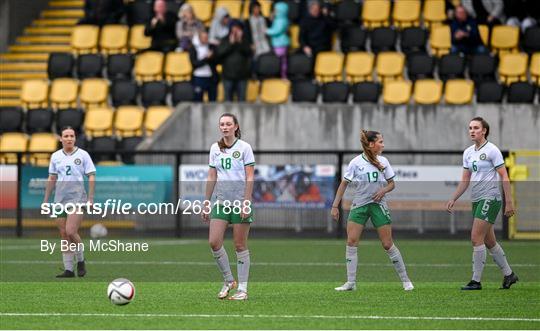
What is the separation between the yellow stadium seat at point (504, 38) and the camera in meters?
32.6

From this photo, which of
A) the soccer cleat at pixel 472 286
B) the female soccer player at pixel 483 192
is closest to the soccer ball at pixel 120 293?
the female soccer player at pixel 483 192

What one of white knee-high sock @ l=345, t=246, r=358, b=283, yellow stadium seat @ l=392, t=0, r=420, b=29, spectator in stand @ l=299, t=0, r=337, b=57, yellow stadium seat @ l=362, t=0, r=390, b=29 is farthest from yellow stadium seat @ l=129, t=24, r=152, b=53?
white knee-high sock @ l=345, t=246, r=358, b=283

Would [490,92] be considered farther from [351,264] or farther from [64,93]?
[351,264]

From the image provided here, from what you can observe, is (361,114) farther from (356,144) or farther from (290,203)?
(290,203)

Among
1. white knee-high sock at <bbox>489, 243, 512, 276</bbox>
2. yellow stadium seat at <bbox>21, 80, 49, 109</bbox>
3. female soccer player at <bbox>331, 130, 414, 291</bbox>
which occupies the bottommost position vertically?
white knee-high sock at <bbox>489, 243, 512, 276</bbox>

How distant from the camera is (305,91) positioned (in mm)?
31594

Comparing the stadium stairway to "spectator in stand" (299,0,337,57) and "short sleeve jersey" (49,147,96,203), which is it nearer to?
"spectator in stand" (299,0,337,57)

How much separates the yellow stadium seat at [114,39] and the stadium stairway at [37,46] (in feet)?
6.21

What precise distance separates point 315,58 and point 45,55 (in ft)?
26.7

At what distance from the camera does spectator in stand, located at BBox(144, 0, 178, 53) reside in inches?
A: 1296

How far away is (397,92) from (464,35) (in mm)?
2083

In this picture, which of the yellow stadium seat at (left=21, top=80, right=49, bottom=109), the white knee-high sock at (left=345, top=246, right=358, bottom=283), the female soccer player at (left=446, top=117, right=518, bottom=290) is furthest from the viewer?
the yellow stadium seat at (left=21, top=80, right=49, bottom=109)

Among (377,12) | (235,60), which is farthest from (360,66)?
(235,60)

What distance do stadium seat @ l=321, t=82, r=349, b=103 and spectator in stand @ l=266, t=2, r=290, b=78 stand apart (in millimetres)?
1449
